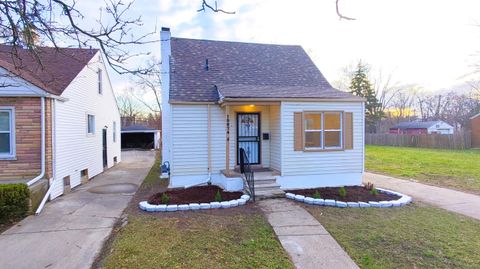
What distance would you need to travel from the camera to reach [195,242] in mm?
5012

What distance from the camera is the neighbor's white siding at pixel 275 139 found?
30.3 feet

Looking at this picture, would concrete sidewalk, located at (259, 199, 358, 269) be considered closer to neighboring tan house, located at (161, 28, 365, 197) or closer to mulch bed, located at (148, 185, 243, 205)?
mulch bed, located at (148, 185, 243, 205)

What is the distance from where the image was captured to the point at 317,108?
9.24 metres

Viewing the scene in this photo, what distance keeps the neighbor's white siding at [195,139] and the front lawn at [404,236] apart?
374cm

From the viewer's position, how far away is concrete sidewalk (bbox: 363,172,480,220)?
7.25 m

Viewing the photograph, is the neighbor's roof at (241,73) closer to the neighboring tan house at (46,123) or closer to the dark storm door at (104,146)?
the neighboring tan house at (46,123)

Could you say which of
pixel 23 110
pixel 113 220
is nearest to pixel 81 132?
pixel 23 110

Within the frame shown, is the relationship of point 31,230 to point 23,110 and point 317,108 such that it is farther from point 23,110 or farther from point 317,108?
point 317,108

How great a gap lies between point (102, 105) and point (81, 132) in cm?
376

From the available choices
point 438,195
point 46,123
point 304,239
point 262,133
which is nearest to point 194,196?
point 262,133

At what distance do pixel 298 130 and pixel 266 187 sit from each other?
2041 millimetres

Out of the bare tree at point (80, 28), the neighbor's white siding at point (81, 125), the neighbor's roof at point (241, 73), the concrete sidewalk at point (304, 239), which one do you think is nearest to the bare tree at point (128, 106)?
the neighbor's white siding at point (81, 125)

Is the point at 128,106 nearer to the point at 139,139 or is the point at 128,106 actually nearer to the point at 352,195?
the point at 139,139

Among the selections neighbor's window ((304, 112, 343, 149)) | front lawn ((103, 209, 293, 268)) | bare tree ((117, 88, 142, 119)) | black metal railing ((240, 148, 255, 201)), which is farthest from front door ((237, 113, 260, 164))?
bare tree ((117, 88, 142, 119))
